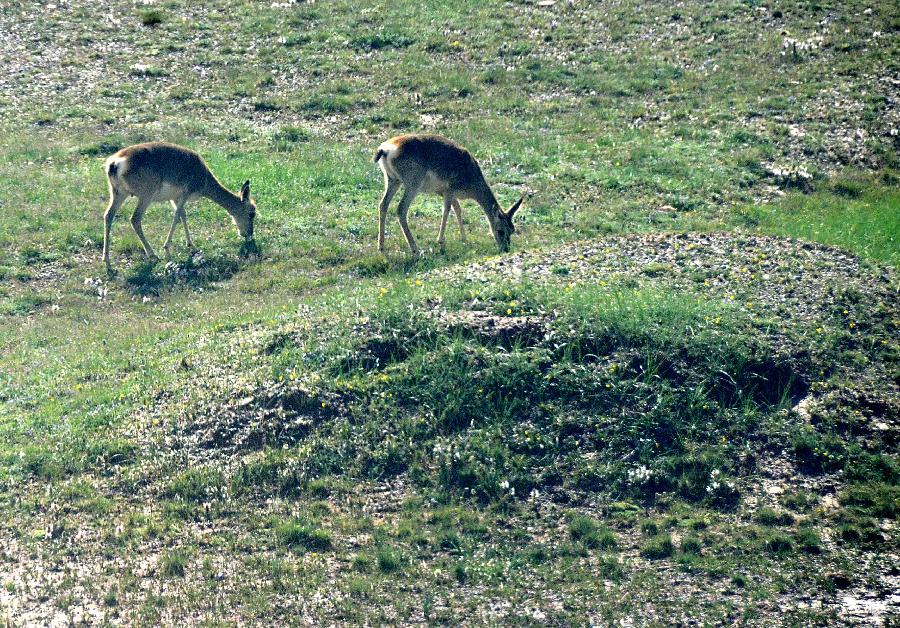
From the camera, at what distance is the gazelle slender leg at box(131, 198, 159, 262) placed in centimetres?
1803

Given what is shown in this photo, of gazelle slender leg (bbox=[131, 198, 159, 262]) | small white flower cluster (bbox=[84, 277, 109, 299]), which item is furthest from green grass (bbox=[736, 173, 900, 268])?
small white flower cluster (bbox=[84, 277, 109, 299])

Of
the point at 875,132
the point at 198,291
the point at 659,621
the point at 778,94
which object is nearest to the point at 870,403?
the point at 659,621

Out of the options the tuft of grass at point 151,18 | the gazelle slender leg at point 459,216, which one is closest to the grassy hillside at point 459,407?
the gazelle slender leg at point 459,216

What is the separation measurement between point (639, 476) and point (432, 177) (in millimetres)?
8858

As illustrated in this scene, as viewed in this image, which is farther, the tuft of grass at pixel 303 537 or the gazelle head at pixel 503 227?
the gazelle head at pixel 503 227

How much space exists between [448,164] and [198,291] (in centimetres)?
478

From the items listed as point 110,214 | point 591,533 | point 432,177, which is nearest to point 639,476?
point 591,533

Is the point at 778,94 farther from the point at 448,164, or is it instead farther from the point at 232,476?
the point at 232,476

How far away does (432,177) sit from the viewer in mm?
17828

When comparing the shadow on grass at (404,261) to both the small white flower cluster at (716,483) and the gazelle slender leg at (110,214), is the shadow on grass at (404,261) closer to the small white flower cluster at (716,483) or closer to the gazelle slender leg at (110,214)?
the gazelle slender leg at (110,214)

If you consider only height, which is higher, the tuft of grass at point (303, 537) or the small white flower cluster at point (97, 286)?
the tuft of grass at point (303, 537)

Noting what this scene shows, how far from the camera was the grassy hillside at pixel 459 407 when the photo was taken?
8.84 m

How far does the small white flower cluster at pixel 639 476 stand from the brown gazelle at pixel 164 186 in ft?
35.2

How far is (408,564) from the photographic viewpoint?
9039 mm
